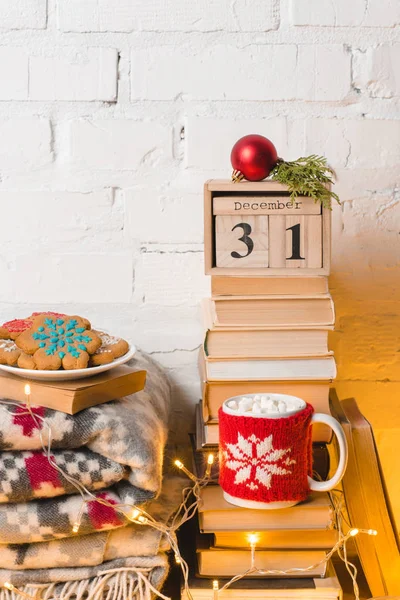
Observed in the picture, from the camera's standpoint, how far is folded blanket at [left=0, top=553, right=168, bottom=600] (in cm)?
84

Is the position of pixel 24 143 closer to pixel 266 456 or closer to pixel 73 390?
Answer: pixel 73 390

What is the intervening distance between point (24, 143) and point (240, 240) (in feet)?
1.65

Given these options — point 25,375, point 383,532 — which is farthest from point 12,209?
point 383,532

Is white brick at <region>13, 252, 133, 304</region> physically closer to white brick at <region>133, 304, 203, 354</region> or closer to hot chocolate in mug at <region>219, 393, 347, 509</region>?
white brick at <region>133, 304, 203, 354</region>

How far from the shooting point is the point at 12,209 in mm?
1211

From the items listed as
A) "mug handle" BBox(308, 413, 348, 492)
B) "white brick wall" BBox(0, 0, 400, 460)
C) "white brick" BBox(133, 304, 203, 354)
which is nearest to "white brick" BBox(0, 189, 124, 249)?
"white brick wall" BBox(0, 0, 400, 460)

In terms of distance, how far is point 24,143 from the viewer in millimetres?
1201

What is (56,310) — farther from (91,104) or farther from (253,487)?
(253,487)

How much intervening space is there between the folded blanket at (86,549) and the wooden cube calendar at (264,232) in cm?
36

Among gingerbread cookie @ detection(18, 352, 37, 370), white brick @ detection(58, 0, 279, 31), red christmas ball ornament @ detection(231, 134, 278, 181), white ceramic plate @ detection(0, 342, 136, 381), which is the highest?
white brick @ detection(58, 0, 279, 31)

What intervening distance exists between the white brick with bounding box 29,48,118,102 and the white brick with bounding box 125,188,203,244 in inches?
7.5

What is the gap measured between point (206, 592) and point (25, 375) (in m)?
0.36

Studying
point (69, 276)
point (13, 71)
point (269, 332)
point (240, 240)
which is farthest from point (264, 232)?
point (13, 71)

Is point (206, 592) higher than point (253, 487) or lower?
lower
